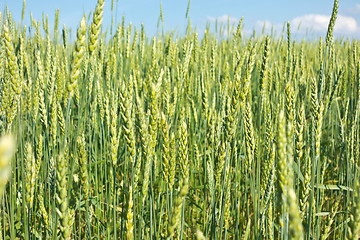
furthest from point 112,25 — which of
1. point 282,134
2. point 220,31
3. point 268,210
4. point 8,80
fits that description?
point 220,31

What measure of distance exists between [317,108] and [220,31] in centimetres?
355

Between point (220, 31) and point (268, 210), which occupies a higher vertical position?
point (220, 31)

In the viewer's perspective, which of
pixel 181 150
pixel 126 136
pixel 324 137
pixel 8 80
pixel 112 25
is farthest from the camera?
pixel 324 137

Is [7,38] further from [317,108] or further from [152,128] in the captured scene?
[317,108]

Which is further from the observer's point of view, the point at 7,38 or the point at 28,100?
the point at 28,100

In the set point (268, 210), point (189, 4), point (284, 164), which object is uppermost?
point (189, 4)

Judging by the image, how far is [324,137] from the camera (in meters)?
2.69

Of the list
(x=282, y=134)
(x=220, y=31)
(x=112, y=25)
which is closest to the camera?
(x=282, y=134)

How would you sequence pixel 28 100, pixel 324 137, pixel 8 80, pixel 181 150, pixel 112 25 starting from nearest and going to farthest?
pixel 181 150 → pixel 8 80 → pixel 28 100 → pixel 112 25 → pixel 324 137

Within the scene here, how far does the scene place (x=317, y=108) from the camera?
0.98m

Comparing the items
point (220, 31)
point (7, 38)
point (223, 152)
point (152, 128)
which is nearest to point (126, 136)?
point (152, 128)

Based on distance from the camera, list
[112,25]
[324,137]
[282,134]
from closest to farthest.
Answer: [282,134] < [112,25] < [324,137]

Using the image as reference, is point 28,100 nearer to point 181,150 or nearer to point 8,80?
point 8,80

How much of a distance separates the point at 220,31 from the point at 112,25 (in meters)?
2.41
